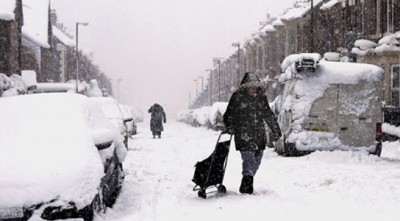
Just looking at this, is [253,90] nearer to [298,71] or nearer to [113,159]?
[113,159]

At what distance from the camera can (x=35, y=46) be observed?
147ft

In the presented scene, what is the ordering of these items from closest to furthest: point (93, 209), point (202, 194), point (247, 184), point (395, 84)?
point (93, 209) → point (202, 194) → point (247, 184) → point (395, 84)

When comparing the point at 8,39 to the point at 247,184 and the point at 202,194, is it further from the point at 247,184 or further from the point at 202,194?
the point at 247,184

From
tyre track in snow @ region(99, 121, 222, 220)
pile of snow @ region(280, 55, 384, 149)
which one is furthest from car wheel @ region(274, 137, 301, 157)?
tyre track in snow @ region(99, 121, 222, 220)

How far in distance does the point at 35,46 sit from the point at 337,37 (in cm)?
2334

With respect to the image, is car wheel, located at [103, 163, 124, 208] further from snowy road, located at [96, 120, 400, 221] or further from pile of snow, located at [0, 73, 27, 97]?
pile of snow, located at [0, 73, 27, 97]

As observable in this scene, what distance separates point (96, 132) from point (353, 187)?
13.6ft

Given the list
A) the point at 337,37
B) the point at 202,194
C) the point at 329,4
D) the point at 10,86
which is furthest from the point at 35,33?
the point at 202,194

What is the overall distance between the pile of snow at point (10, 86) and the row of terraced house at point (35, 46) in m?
2.23

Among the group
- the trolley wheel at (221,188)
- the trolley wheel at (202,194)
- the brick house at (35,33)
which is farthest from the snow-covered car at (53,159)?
the brick house at (35,33)

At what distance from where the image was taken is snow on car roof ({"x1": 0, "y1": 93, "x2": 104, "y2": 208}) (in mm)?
5281

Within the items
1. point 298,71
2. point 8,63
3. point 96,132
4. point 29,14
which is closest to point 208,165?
point 96,132

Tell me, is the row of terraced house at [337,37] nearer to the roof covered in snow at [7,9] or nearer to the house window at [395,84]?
the house window at [395,84]

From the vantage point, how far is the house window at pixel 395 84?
2484cm
